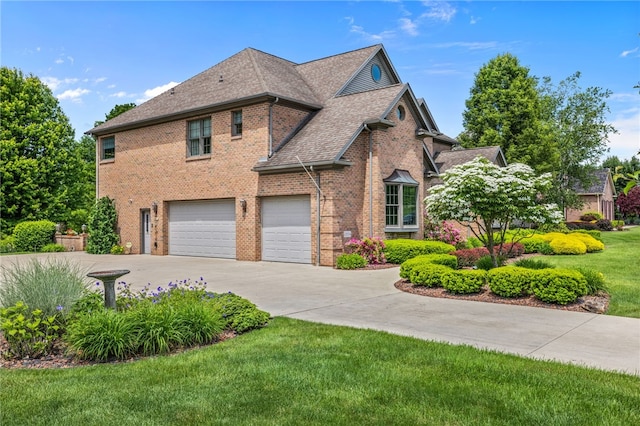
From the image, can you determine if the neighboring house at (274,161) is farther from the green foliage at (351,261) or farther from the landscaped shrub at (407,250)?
the landscaped shrub at (407,250)

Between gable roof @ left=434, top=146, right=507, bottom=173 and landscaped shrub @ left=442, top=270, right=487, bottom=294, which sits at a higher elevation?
gable roof @ left=434, top=146, right=507, bottom=173

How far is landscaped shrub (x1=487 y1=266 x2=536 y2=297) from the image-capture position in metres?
9.38

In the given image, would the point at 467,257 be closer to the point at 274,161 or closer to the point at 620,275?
the point at 620,275

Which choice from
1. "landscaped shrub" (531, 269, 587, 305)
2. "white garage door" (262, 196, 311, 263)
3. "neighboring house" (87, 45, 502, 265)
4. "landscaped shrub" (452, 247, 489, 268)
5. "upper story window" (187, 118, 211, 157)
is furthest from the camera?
"upper story window" (187, 118, 211, 157)

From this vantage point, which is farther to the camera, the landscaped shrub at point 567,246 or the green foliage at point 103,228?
the green foliage at point 103,228

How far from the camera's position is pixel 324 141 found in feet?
56.5

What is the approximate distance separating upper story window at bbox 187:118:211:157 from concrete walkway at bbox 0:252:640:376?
340 inches

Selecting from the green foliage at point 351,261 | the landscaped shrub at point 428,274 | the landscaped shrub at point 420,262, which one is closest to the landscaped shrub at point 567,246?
the green foliage at point 351,261

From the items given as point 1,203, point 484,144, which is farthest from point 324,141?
point 1,203

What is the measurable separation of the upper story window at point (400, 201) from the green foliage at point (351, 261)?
274 cm

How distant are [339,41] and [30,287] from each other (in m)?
21.2

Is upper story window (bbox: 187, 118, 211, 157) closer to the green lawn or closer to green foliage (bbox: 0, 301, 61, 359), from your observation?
the green lawn

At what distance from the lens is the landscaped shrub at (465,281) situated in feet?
32.7

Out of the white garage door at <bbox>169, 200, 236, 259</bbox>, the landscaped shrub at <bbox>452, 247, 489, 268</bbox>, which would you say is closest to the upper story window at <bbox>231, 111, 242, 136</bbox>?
the white garage door at <bbox>169, 200, 236, 259</bbox>
